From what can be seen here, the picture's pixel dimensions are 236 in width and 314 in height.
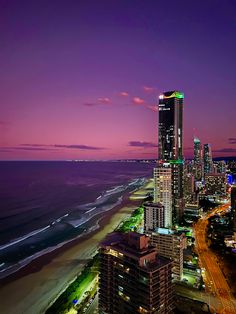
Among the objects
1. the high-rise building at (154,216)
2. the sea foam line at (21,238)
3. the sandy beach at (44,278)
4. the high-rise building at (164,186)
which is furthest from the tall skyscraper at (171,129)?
the sea foam line at (21,238)

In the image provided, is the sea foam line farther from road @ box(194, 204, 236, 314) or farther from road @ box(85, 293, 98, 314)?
road @ box(194, 204, 236, 314)

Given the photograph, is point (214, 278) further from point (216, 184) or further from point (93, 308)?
point (216, 184)

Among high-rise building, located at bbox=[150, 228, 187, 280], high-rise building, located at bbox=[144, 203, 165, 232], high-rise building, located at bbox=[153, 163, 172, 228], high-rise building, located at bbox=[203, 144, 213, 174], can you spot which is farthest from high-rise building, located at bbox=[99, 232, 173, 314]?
high-rise building, located at bbox=[203, 144, 213, 174]

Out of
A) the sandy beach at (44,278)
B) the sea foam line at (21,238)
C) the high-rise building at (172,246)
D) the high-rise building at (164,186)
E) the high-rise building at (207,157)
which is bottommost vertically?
the sandy beach at (44,278)

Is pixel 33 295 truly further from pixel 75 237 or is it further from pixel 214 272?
pixel 214 272

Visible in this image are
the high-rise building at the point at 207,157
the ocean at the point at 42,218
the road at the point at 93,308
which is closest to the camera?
the road at the point at 93,308

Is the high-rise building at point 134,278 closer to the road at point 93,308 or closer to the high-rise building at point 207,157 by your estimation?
the road at point 93,308
